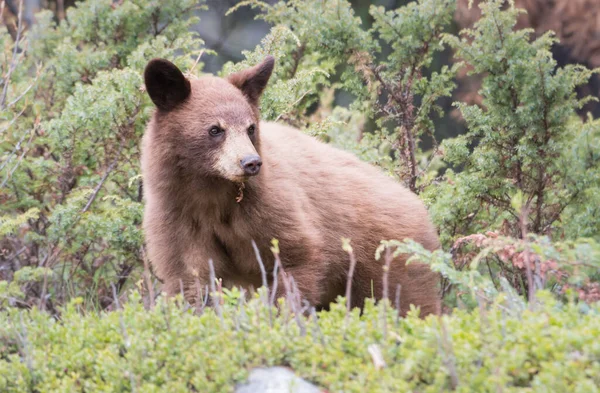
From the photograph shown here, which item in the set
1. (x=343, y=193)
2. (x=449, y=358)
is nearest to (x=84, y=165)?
(x=343, y=193)

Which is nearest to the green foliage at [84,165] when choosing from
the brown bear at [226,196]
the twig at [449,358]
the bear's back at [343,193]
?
the brown bear at [226,196]

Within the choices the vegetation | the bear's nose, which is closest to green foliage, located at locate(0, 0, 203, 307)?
the vegetation

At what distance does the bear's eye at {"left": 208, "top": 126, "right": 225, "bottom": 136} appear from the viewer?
16.0 feet

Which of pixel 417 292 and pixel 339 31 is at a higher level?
pixel 339 31

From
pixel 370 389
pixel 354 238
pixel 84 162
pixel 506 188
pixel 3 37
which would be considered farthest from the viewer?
Result: pixel 3 37

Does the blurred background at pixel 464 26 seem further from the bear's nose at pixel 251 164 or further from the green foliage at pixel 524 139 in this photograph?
the bear's nose at pixel 251 164

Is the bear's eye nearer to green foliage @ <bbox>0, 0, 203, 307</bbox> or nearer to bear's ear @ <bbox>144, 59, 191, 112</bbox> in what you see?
bear's ear @ <bbox>144, 59, 191, 112</bbox>

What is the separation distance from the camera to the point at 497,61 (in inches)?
227

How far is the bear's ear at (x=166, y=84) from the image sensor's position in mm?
4867

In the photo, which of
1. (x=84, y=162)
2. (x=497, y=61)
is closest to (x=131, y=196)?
(x=84, y=162)

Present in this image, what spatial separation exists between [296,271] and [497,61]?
6.99ft

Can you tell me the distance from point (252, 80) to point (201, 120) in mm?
516

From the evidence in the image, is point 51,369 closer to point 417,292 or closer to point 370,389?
point 370,389

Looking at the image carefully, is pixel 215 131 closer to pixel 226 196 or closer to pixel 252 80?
pixel 226 196
